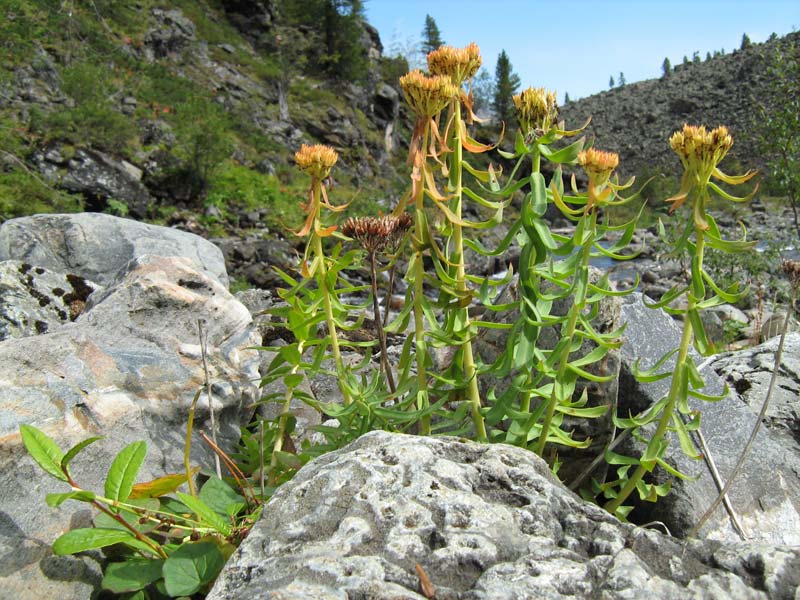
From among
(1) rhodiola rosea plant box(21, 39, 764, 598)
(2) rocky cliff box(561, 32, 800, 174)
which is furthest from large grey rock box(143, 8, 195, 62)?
(2) rocky cliff box(561, 32, 800, 174)

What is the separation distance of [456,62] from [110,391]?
169 cm

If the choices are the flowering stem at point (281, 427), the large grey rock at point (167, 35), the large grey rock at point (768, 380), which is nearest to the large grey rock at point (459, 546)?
the flowering stem at point (281, 427)

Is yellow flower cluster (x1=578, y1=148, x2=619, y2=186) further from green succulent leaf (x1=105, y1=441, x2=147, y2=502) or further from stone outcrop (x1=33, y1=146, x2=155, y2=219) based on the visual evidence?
stone outcrop (x1=33, y1=146, x2=155, y2=219)

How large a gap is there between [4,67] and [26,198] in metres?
10.3

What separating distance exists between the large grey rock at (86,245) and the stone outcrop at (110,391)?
132cm

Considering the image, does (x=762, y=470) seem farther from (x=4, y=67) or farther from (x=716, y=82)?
(x=716, y=82)

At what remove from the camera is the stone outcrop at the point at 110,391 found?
1630 millimetres

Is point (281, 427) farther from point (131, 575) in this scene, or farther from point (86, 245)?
point (86, 245)

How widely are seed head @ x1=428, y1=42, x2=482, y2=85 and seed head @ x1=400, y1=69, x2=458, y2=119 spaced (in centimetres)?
12

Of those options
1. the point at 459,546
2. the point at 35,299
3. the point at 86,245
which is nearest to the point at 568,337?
the point at 459,546

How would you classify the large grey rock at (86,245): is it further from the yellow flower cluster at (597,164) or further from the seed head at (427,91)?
the yellow flower cluster at (597,164)

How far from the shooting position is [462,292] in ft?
6.28

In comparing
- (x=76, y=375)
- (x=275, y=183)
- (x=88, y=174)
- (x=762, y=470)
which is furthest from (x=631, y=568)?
(x=275, y=183)

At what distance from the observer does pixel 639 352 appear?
8.49ft
